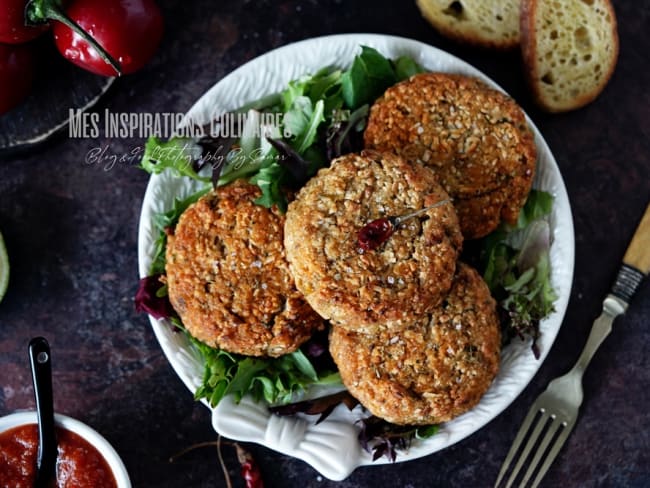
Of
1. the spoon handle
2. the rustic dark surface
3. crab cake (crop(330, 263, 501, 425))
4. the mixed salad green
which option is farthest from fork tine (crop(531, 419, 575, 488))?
the spoon handle

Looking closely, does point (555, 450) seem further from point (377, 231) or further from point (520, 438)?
point (377, 231)

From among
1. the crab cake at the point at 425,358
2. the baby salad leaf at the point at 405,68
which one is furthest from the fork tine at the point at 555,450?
the baby salad leaf at the point at 405,68

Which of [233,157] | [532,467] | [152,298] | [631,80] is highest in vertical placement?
[631,80]

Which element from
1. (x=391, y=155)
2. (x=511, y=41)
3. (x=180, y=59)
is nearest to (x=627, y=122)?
(x=511, y=41)

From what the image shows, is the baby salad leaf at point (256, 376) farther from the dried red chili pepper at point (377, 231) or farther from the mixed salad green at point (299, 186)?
the dried red chili pepper at point (377, 231)

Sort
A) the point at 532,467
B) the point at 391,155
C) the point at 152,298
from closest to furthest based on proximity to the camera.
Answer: the point at 391,155
the point at 152,298
the point at 532,467

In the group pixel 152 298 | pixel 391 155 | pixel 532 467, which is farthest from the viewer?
pixel 532 467

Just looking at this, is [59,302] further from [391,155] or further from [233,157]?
[391,155]
